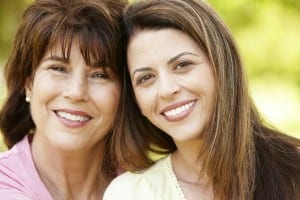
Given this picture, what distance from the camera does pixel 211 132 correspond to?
289 centimetres

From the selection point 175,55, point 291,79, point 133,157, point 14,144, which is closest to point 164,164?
point 133,157

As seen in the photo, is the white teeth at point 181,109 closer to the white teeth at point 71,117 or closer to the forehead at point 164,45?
the forehead at point 164,45

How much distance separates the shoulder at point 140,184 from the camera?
3.04 metres

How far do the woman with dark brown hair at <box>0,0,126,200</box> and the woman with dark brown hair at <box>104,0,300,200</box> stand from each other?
11 cm

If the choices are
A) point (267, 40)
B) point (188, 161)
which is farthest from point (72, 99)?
point (267, 40)

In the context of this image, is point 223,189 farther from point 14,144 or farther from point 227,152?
point 14,144

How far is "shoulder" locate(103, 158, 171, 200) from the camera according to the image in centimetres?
304

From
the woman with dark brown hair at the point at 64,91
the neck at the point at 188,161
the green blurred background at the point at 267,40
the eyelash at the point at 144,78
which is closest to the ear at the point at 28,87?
the woman with dark brown hair at the point at 64,91

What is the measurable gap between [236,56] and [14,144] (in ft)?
3.86

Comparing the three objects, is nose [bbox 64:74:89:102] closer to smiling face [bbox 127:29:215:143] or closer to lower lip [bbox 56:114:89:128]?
lower lip [bbox 56:114:89:128]

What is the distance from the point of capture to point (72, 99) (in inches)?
121

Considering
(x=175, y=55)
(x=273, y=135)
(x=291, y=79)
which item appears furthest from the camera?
(x=291, y=79)

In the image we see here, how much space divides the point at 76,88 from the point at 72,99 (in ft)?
0.19

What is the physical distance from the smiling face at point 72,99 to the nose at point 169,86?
35cm
